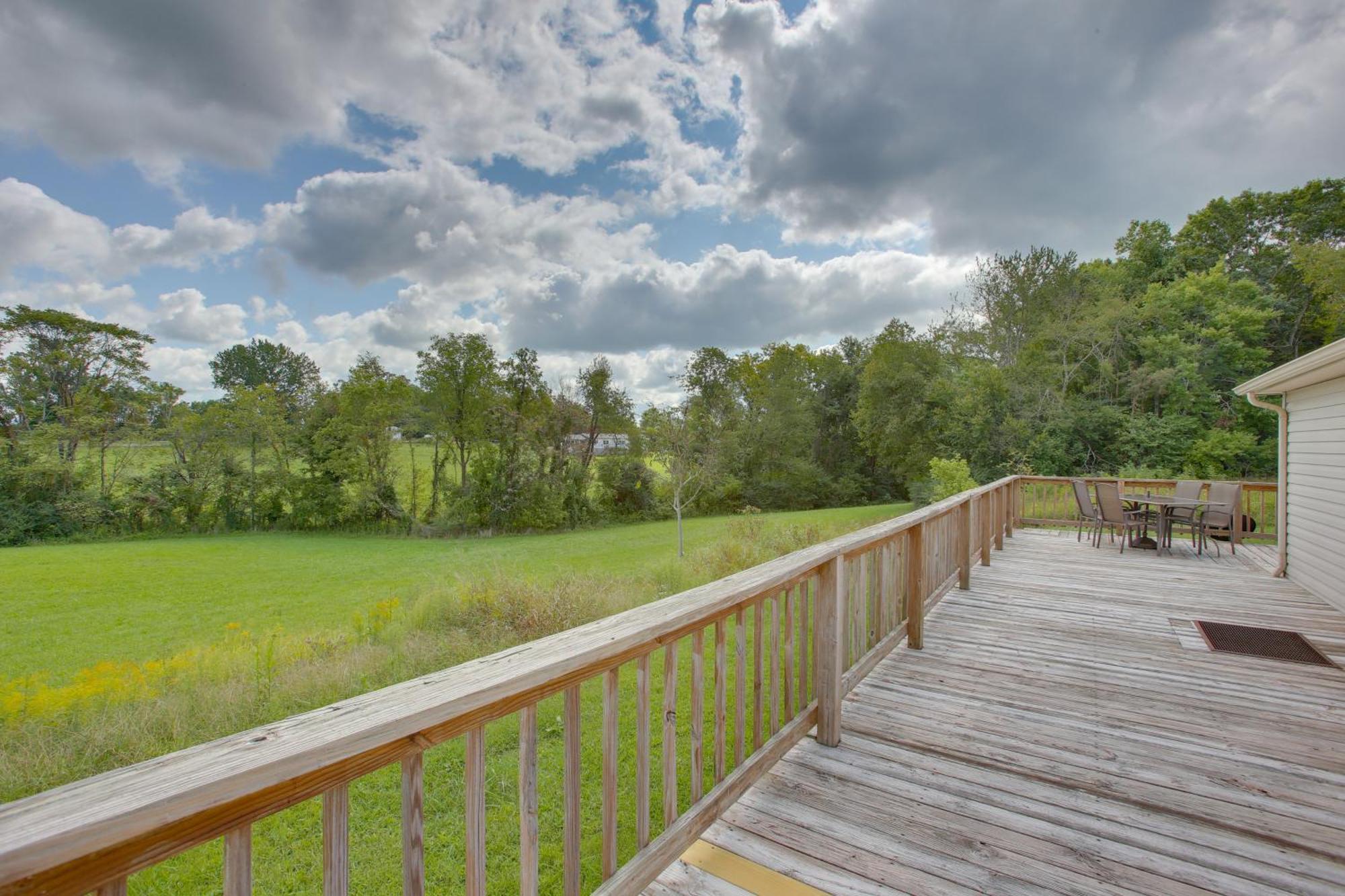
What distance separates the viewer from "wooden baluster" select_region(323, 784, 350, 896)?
915mm

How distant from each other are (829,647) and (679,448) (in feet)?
41.3

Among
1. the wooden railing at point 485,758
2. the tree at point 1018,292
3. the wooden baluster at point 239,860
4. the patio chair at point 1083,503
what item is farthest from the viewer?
the tree at point 1018,292

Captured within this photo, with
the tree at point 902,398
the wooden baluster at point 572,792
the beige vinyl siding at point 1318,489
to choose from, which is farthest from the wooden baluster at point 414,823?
the tree at point 902,398

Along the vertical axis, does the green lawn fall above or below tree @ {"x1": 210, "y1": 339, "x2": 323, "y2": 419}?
below

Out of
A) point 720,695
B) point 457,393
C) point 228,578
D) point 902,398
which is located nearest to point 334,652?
point 720,695

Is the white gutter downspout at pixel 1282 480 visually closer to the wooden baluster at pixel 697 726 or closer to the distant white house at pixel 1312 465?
the distant white house at pixel 1312 465

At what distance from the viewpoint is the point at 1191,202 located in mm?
18766

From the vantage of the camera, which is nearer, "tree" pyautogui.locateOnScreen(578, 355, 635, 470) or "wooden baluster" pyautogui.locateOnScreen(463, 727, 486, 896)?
"wooden baluster" pyautogui.locateOnScreen(463, 727, 486, 896)

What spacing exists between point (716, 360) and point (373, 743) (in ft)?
84.4

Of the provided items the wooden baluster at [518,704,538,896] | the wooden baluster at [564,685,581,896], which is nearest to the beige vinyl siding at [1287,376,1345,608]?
the wooden baluster at [564,685,581,896]

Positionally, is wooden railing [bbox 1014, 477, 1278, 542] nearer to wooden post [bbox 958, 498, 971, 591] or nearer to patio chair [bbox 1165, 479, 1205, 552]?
patio chair [bbox 1165, 479, 1205, 552]

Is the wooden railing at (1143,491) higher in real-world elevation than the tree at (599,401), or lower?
lower

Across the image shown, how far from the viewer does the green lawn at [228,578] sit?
24.7ft

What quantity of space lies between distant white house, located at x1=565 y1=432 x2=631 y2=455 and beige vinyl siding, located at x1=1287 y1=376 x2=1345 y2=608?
17.0 m
